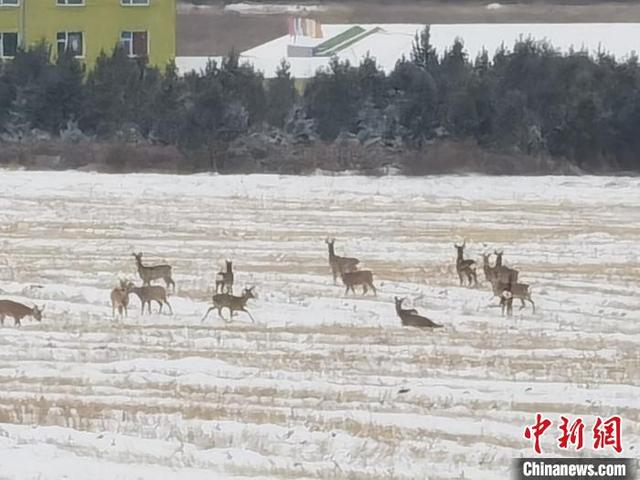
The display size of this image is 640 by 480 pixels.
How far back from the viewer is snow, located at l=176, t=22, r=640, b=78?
183ft

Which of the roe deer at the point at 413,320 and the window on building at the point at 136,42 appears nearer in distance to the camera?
the roe deer at the point at 413,320

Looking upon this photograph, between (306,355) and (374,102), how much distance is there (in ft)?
103

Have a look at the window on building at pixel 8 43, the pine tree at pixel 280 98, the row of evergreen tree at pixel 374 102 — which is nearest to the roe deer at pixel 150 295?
the row of evergreen tree at pixel 374 102

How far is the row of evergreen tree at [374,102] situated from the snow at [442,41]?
811 cm

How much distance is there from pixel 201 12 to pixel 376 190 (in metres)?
47.3

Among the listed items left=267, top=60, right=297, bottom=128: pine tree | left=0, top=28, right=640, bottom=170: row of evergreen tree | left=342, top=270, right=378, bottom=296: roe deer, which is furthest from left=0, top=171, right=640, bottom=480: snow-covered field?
left=267, top=60, right=297, bottom=128: pine tree

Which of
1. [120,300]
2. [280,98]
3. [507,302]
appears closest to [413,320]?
[507,302]

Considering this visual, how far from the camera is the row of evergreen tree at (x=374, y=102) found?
138ft

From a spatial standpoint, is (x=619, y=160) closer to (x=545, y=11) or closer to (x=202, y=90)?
(x=202, y=90)

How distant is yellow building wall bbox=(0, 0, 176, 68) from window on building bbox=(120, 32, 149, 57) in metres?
0.17

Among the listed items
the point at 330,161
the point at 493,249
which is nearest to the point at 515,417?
the point at 493,249

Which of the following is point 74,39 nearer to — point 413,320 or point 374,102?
point 374,102

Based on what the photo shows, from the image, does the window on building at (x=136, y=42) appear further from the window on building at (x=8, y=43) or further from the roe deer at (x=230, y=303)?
the roe deer at (x=230, y=303)

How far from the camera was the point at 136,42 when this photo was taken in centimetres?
5581
